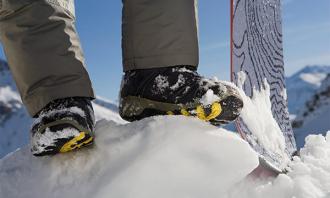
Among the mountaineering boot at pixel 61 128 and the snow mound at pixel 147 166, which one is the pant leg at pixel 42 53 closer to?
the mountaineering boot at pixel 61 128

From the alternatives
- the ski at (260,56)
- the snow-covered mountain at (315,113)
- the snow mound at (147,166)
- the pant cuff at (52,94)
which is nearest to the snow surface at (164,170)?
the snow mound at (147,166)

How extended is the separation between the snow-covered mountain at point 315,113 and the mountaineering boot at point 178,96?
14442 mm

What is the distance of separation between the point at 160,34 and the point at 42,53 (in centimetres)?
41

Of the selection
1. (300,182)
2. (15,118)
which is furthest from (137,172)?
(15,118)

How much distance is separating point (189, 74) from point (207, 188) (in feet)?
1.53

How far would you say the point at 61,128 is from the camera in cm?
137

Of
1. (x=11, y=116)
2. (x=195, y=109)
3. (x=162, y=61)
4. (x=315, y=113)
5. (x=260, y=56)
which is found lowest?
(x=11, y=116)

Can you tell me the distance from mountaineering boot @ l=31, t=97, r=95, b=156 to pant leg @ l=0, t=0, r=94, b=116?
42 mm

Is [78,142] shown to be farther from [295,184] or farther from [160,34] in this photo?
[295,184]

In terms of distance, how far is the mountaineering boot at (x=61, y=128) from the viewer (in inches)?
54.0

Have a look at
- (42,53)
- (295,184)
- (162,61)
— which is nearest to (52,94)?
(42,53)

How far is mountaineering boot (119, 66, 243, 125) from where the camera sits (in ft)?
4.76

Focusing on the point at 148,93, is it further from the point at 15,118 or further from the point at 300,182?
the point at 15,118

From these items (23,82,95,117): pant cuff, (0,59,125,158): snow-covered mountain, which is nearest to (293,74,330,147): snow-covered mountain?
(23,82,95,117): pant cuff
